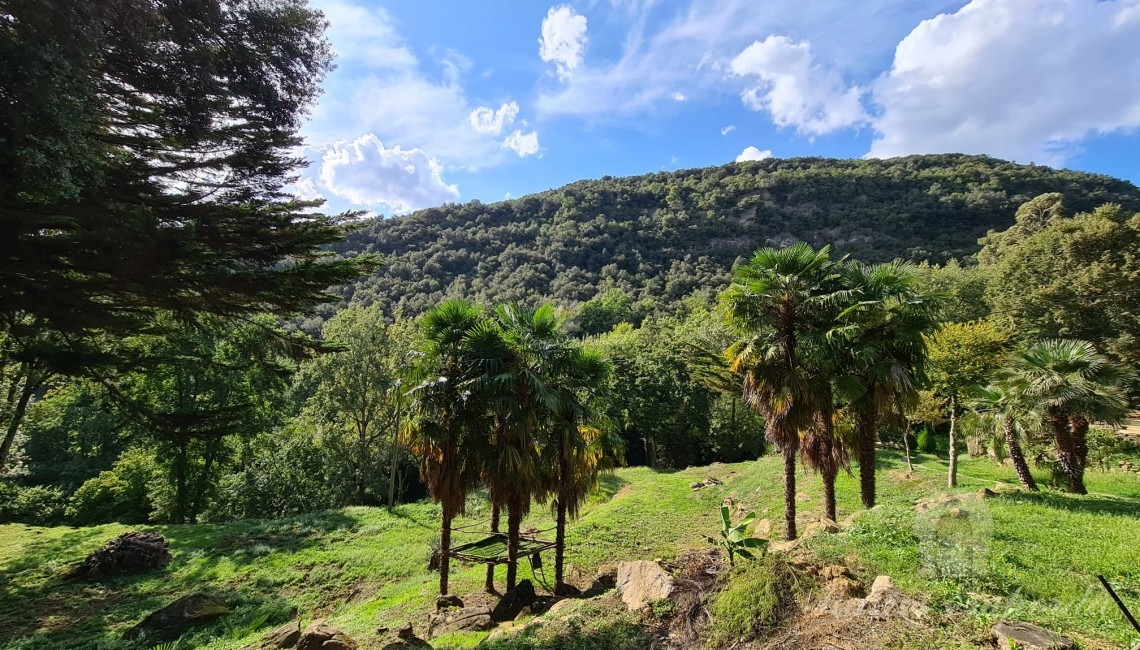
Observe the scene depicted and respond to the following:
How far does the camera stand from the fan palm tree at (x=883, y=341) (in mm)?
9625

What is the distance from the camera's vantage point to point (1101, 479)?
14.1 meters

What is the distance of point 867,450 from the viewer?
33.6 feet

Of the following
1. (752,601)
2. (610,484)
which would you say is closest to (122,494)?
(610,484)

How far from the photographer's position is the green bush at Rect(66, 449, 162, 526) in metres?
23.4

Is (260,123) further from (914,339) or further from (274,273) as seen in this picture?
(914,339)

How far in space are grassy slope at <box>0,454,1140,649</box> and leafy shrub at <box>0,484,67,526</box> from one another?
501 centimetres

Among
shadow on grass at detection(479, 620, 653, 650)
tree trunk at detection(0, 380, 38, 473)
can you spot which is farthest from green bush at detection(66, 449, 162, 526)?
shadow on grass at detection(479, 620, 653, 650)

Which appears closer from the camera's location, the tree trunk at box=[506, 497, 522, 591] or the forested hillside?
the tree trunk at box=[506, 497, 522, 591]

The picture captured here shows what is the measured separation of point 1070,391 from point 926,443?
1416 centimetres

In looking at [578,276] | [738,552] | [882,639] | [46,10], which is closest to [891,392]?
[738,552]

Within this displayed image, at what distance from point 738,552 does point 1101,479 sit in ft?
48.4

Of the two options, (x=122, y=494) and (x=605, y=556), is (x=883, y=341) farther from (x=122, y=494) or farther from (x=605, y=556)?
(x=122, y=494)

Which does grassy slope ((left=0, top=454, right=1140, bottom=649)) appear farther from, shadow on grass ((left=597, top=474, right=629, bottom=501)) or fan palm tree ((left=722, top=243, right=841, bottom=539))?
fan palm tree ((left=722, top=243, right=841, bottom=539))

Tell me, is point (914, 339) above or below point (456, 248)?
below
